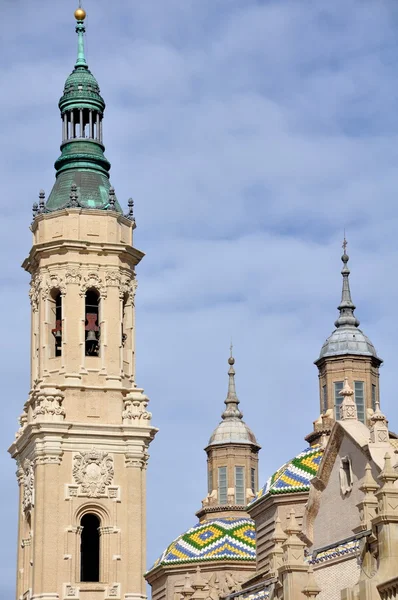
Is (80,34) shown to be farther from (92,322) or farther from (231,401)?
(231,401)

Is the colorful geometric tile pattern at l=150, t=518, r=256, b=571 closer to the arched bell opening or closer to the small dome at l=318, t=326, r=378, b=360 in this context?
the small dome at l=318, t=326, r=378, b=360

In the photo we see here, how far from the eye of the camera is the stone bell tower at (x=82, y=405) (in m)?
57.4

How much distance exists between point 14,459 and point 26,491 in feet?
8.04

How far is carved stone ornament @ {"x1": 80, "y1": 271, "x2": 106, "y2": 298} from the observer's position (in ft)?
197

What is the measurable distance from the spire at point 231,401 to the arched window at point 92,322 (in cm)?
2587

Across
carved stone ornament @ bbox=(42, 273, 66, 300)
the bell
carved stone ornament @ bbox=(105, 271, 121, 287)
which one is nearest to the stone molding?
carved stone ornament @ bbox=(42, 273, 66, 300)

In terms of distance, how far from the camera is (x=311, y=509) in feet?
141

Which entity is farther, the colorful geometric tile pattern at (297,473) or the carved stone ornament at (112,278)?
the carved stone ornament at (112,278)

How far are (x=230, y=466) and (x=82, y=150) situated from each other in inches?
983

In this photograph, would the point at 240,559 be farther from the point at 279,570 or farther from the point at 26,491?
the point at 279,570

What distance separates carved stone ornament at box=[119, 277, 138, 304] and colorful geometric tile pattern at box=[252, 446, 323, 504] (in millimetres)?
10910

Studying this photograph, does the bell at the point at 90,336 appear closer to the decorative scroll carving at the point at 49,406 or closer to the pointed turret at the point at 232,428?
the decorative scroll carving at the point at 49,406

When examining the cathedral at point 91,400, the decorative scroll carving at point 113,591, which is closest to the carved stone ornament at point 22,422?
the cathedral at point 91,400

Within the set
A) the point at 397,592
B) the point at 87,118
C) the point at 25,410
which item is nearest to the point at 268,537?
the point at 25,410
